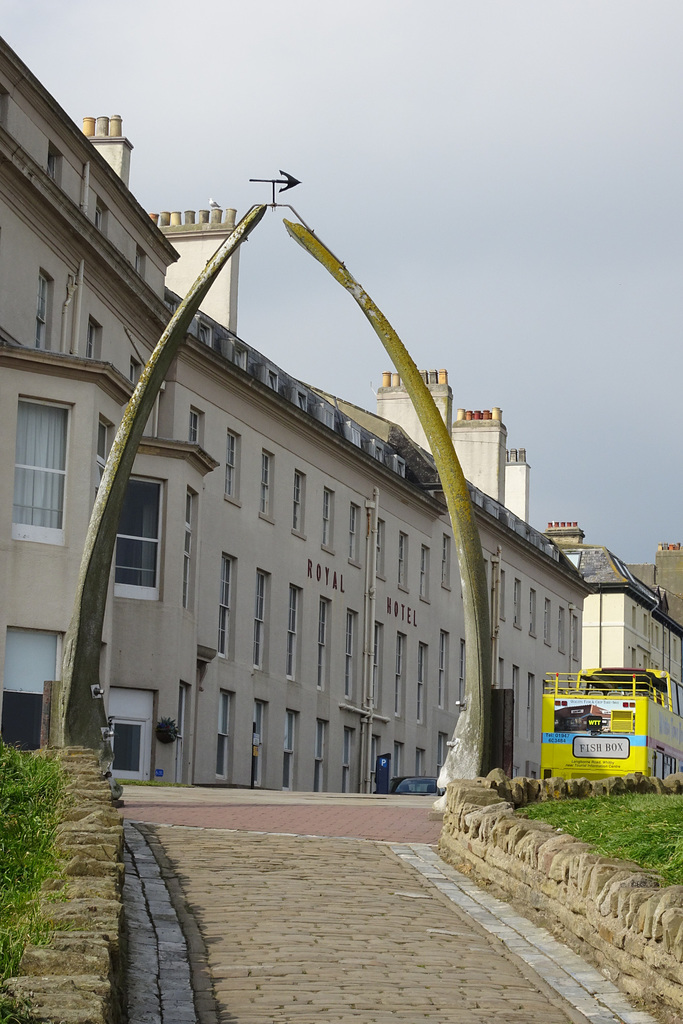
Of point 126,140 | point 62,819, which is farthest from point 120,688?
point 62,819

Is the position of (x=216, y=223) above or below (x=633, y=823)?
above

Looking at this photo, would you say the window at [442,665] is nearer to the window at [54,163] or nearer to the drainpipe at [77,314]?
the drainpipe at [77,314]

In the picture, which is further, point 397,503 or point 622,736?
point 397,503

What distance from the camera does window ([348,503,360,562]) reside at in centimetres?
4903

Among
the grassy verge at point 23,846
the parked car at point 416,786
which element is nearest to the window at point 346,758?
the parked car at point 416,786

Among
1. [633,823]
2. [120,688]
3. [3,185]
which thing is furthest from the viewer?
[120,688]

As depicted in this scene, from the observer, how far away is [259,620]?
43250 millimetres

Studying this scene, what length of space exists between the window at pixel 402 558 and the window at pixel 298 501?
23.2 ft

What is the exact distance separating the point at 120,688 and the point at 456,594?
25812 mm

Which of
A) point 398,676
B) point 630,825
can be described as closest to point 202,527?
point 398,676

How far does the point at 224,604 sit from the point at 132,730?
7.99 metres

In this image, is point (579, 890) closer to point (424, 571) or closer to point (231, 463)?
point (231, 463)

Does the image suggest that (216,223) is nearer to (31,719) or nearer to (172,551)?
(172,551)

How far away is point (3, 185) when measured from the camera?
30.5m
